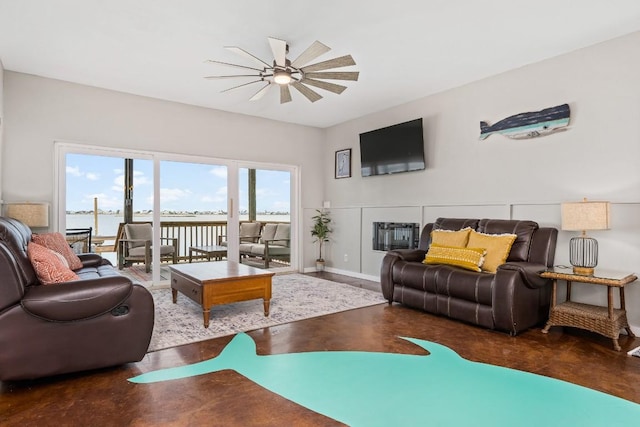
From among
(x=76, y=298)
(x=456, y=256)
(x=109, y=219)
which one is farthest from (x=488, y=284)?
(x=109, y=219)

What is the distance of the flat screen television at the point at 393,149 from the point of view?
16.0 ft

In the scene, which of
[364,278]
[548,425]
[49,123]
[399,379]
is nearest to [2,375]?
[399,379]

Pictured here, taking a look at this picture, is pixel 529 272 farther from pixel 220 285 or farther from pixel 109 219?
pixel 109 219

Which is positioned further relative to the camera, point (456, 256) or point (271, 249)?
point (271, 249)

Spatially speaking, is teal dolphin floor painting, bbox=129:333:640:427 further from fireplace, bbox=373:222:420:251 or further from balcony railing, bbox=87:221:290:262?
balcony railing, bbox=87:221:290:262

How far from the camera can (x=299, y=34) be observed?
10.4ft

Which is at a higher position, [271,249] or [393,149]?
[393,149]

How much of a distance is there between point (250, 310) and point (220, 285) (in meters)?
0.68

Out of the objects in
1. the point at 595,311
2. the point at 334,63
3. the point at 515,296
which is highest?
the point at 334,63

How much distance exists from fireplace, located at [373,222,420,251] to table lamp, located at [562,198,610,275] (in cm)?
200

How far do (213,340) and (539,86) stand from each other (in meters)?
4.01

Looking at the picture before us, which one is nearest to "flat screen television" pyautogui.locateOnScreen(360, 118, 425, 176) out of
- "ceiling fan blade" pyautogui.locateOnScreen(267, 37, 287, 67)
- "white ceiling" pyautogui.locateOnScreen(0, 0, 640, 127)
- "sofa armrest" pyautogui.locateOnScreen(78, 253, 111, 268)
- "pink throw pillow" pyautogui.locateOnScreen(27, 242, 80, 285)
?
"white ceiling" pyautogui.locateOnScreen(0, 0, 640, 127)

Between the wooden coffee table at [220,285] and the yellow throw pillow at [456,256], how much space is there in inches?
68.4

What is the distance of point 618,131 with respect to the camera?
322 cm
